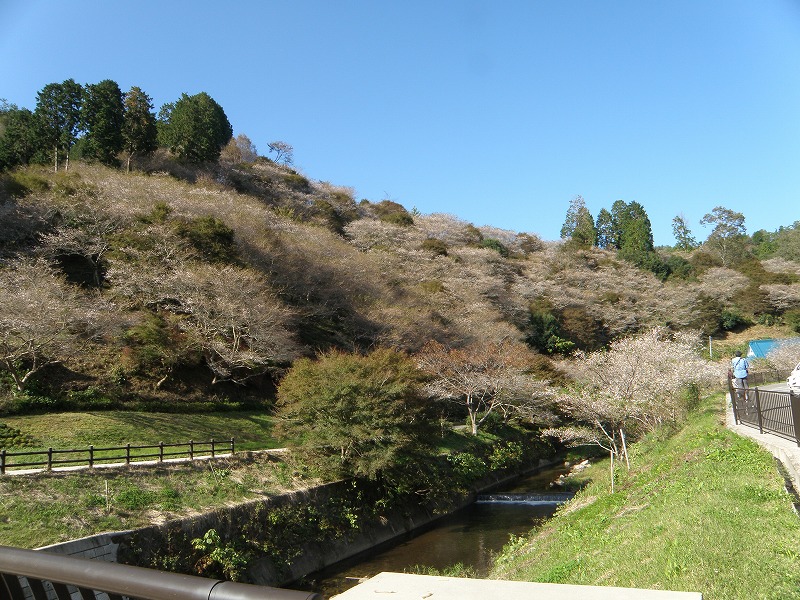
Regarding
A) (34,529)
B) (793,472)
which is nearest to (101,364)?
(34,529)

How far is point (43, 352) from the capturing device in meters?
22.7

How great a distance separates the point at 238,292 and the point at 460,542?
16.0m

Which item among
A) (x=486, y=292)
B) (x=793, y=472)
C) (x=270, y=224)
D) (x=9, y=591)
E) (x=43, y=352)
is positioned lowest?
(x=793, y=472)

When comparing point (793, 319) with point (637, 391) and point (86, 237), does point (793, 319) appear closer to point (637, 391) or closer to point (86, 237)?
point (637, 391)

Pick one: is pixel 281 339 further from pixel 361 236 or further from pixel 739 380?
pixel 361 236

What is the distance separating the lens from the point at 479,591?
2.42m

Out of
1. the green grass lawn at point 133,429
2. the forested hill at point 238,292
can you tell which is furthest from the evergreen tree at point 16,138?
the green grass lawn at point 133,429

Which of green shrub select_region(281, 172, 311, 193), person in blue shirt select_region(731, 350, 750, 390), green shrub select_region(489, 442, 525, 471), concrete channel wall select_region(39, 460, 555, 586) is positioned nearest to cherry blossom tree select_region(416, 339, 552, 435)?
green shrub select_region(489, 442, 525, 471)

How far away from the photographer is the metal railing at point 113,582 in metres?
1.60

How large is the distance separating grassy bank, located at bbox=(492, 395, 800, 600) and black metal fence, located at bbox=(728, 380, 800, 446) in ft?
2.10

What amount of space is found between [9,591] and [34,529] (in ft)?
44.1

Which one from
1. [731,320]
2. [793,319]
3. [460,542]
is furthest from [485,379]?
[793,319]

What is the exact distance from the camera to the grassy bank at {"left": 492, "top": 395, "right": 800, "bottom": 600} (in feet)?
17.0

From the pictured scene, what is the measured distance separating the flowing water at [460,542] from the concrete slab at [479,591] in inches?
519
